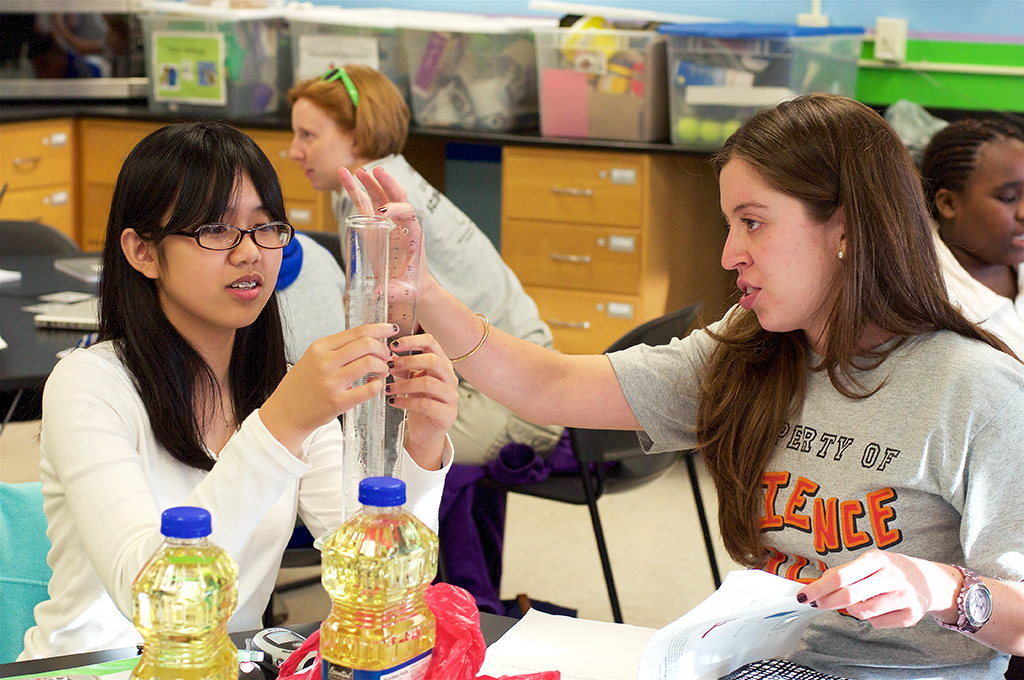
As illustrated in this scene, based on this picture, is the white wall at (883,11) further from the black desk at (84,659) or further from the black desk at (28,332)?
the black desk at (84,659)

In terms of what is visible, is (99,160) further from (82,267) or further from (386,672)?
(386,672)

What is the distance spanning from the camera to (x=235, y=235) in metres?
1.28

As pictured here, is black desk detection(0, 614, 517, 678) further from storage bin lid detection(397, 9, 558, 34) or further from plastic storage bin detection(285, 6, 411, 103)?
plastic storage bin detection(285, 6, 411, 103)

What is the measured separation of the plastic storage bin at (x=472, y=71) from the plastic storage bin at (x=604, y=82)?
146mm

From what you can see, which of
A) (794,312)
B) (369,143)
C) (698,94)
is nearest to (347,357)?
(794,312)

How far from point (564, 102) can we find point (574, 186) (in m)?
0.31

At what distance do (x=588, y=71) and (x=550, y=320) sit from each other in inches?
34.0

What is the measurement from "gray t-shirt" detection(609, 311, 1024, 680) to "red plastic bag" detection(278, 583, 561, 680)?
0.44m

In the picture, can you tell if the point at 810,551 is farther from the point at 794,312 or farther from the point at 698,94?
the point at 698,94

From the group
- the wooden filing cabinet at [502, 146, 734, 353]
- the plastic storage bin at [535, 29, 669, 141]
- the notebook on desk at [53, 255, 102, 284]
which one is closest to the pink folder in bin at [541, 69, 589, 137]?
the plastic storage bin at [535, 29, 669, 141]

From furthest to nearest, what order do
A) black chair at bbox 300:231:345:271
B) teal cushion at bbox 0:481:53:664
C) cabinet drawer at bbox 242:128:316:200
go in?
cabinet drawer at bbox 242:128:316:200 < black chair at bbox 300:231:345:271 < teal cushion at bbox 0:481:53:664

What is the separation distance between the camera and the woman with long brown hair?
1164mm

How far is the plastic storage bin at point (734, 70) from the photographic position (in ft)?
11.6

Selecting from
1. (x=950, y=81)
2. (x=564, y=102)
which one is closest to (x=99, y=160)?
(x=564, y=102)
